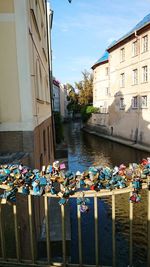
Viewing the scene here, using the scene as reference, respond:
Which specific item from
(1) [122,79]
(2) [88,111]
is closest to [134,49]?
(1) [122,79]

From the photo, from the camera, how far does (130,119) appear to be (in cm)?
2694

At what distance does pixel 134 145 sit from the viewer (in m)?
24.2

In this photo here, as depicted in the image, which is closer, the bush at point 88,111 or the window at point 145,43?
the window at point 145,43

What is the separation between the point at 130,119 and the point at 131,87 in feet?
11.2

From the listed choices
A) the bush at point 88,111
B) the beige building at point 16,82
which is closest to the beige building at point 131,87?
the bush at point 88,111

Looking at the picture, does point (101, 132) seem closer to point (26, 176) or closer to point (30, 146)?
point (30, 146)

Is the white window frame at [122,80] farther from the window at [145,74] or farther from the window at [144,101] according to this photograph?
the window at [144,101]

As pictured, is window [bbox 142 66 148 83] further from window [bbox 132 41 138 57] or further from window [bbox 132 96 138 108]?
window [bbox 132 96 138 108]

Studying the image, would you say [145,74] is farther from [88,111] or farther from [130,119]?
[88,111]

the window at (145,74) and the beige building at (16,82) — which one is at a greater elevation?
the window at (145,74)

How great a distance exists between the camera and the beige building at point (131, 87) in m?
23.3

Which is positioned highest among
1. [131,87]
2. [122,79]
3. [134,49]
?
[134,49]

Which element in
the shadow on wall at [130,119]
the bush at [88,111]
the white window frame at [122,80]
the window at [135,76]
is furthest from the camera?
the bush at [88,111]

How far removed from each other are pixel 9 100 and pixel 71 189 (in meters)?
3.60
